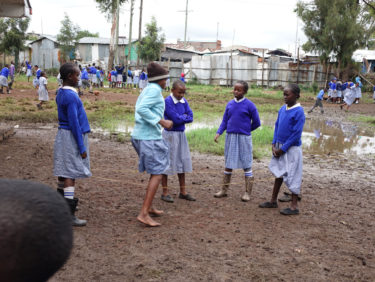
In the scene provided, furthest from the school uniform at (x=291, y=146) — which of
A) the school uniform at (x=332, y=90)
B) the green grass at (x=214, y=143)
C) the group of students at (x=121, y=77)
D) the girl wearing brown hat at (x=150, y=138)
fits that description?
the group of students at (x=121, y=77)

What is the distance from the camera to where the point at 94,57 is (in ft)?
151

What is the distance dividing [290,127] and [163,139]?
1.63m

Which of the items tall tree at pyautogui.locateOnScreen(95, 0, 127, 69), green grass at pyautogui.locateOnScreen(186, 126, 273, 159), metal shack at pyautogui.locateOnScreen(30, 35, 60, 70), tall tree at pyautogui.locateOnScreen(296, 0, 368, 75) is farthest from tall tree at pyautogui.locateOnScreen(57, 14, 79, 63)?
green grass at pyautogui.locateOnScreen(186, 126, 273, 159)

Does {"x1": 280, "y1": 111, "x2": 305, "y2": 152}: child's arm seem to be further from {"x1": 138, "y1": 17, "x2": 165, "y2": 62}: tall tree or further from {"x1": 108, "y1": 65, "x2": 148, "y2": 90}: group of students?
{"x1": 138, "y1": 17, "x2": 165, "y2": 62}: tall tree

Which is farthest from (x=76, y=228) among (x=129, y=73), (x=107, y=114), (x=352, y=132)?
(x=129, y=73)

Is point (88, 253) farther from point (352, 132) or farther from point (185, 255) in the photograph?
point (352, 132)

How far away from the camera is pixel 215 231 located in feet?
13.4

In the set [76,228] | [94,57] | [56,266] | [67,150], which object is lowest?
[76,228]

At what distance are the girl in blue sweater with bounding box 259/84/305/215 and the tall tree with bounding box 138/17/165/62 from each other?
100 feet

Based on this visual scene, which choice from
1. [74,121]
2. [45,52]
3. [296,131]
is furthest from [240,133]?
[45,52]

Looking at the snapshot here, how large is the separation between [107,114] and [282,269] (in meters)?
11.0

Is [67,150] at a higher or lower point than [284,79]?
lower

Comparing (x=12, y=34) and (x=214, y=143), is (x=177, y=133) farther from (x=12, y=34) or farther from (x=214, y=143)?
(x=12, y=34)

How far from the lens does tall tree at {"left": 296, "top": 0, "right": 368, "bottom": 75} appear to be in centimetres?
2545
